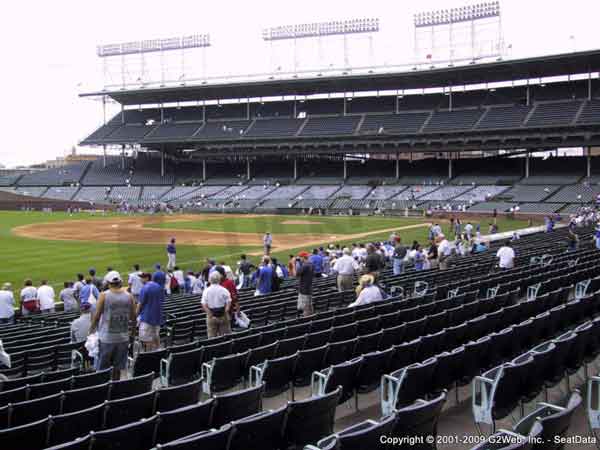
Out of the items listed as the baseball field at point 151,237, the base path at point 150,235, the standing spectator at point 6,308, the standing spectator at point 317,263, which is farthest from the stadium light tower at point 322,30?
the standing spectator at point 6,308

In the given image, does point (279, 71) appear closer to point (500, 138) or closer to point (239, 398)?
point (500, 138)

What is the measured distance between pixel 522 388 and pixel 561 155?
69274mm

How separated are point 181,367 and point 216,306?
2478 millimetres

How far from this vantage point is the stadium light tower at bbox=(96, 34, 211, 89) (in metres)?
79.4

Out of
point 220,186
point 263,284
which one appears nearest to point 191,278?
point 263,284

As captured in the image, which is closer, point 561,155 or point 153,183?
point 561,155

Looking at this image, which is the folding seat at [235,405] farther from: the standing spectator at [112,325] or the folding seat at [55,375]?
the standing spectator at [112,325]

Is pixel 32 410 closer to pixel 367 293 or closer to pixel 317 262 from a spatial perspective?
pixel 367 293

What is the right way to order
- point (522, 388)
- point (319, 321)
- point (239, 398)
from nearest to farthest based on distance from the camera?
point (239, 398) < point (522, 388) < point (319, 321)

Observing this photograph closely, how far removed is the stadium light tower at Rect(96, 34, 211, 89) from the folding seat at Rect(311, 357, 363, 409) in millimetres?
75679

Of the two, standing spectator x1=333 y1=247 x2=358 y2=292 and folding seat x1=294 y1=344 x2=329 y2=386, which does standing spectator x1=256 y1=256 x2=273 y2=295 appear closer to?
standing spectator x1=333 y1=247 x2=358 y2=292

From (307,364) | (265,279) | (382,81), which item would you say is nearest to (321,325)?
(307,364)

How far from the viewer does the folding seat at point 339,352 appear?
24.4 ft

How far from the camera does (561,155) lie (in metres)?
68.9
